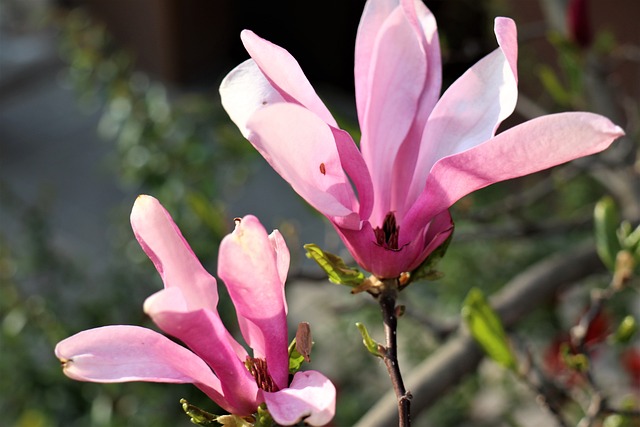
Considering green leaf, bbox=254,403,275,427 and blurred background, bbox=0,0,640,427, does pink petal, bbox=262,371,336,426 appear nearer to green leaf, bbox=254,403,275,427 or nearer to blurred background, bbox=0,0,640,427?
green leaf, bbox=254,403,275,427

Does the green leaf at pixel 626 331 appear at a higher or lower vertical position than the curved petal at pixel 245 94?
lower

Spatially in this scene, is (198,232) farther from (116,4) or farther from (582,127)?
(116,4)

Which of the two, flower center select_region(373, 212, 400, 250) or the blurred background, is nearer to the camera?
flower center select_region(373, 212, 400, 250)

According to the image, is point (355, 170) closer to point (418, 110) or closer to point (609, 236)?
point (418, 110)

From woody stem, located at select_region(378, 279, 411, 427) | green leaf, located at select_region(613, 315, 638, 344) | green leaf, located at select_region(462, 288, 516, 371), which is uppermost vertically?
woody stem, located at select_region(378, 279, 411, 427)

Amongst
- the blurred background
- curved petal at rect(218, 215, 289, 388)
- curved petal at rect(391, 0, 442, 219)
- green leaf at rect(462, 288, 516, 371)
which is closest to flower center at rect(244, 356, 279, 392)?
curved petal at rect(218, 215, 289, 388)

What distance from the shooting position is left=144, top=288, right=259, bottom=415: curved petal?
35cm

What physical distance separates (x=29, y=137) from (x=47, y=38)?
1017mm

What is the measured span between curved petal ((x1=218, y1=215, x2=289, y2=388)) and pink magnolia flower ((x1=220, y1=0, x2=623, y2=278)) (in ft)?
0.13

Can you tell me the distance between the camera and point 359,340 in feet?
5.78

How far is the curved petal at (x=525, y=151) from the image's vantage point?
0.35 m

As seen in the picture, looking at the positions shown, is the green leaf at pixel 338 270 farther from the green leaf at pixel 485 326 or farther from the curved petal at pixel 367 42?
the green leaf at pixel 485 326

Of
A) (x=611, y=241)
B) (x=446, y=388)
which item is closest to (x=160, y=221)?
(x=611, y=241)

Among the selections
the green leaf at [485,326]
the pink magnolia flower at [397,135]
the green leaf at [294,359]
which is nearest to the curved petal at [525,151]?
the pink magnolia flower at [397,135]
